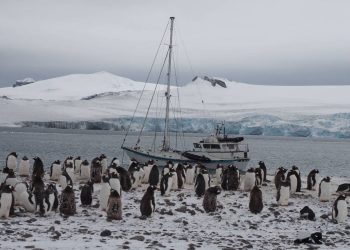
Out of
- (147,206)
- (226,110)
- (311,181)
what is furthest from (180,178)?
(226,110)

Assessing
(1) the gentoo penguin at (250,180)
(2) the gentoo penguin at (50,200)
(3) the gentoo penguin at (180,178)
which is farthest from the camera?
(1) the gentoo penguin at (250,180)

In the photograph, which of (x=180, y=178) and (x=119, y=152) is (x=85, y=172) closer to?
(x=180, y=178)

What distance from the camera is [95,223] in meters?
12.9

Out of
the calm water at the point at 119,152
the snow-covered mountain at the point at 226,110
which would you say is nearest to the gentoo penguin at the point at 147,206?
the calm water at the point at 119,152

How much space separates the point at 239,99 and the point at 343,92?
29003 mm

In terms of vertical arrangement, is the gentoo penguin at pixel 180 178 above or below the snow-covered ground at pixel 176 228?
above

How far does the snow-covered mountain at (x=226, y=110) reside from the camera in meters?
89.3

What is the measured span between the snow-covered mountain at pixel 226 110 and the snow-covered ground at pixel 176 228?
179 feet

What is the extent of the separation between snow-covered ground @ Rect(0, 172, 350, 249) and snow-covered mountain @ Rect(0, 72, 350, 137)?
5453 centimetres

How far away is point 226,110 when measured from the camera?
4574 inches

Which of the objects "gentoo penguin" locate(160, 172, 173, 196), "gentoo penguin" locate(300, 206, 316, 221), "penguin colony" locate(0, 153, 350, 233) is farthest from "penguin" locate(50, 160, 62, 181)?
"gentoo penguin" locate(300, 206, 316, 221)

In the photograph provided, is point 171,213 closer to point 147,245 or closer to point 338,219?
point 147,245

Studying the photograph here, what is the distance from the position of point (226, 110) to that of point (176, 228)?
10398 centimetres

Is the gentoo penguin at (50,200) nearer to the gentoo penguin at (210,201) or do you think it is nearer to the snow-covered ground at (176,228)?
the snow-covered ground at (176,228)
